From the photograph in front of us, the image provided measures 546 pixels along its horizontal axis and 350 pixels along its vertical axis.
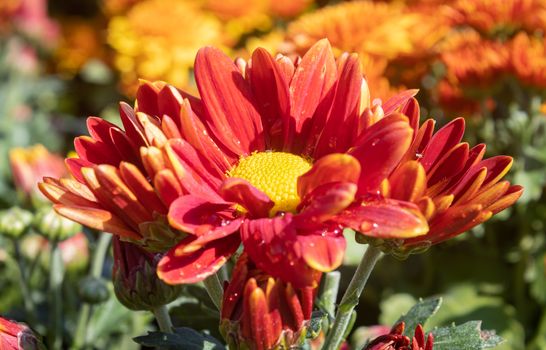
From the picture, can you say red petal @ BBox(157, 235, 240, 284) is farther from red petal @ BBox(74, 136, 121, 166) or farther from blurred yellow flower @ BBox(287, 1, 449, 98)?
blurred yellow flower @ BBox(287, 1, 449, 98)

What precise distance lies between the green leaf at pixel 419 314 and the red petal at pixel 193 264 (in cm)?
26

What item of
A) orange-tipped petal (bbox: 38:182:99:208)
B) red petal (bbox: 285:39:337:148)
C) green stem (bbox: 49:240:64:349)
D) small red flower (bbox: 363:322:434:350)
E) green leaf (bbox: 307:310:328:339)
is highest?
red petal (bbox: 285:39:337:148)

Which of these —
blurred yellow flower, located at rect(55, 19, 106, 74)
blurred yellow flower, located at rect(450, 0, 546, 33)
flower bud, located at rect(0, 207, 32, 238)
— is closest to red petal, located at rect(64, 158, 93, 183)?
flower bud, located at rect(0, 207, 32, 238)

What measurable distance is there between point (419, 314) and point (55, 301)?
56 centimetres

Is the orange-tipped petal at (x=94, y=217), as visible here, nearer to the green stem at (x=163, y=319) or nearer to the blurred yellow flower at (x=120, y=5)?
the green stem at (x=163, y=319)

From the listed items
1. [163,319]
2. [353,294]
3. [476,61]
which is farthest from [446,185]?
[476,61]

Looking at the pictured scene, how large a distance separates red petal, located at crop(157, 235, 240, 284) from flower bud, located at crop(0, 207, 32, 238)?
60 cm

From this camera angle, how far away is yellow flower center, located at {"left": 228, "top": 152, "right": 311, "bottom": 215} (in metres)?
0.68

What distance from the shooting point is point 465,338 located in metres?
0.71

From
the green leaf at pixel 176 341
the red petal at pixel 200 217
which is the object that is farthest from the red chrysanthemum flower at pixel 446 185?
the green leaf at pixel 176 341

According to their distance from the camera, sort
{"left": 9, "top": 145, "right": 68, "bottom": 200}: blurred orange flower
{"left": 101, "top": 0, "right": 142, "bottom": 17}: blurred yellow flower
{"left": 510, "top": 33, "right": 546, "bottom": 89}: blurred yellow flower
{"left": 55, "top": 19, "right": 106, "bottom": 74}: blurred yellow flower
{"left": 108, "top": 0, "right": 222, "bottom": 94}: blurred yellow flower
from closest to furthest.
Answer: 1. {"left": 510, "top": 33, "right": 546, "bottom": 89}: blurred yellow flower
2. {"left": 9, "top": 145, "right": 68, "bottom": 200}: blurred orange flower
3. {"left": 108, "top": 0, "right": 222, "bottom": 94}: blurred yellow flower
4. {"left": 101, "top": 0, "right": 142, "bottom": 17}: blurred yellow flower
5. {"left": 55, "top": 19, "right": 106, "bottom": 74}: blurred yellow flower

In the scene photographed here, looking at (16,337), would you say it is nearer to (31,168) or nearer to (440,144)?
(440,144)

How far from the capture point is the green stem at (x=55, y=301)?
1.08m

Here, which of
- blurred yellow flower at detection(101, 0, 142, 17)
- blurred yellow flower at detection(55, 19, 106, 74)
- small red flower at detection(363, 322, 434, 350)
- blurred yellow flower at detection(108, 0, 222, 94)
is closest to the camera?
small red flower at detection(363, 322, 434, 350)
